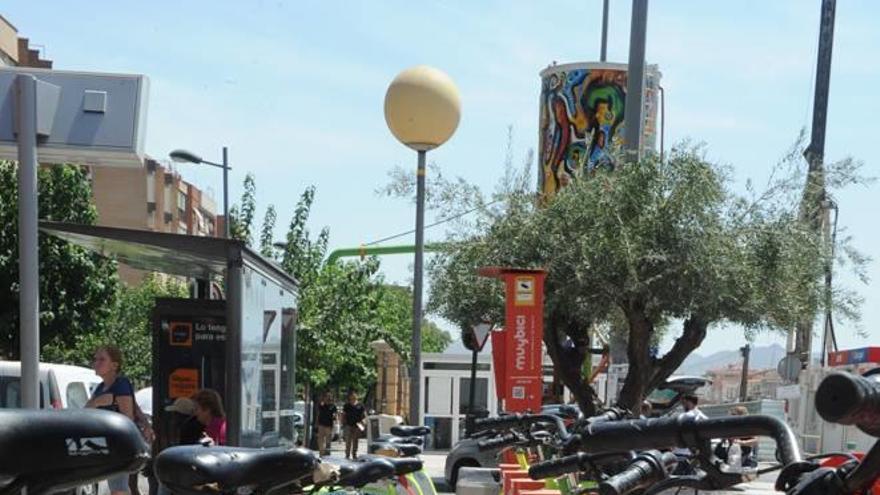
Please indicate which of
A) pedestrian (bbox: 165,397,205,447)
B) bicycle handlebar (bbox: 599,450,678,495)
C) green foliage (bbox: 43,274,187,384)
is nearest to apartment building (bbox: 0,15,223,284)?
green foliage (bbox: 43,274,187,384)

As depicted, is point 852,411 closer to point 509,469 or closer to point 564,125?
point 509,469

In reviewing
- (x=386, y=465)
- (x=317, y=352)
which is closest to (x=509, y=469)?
(x=386, y=465)

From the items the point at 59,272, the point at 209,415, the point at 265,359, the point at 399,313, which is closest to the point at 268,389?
the point at 265,359

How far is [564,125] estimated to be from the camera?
993 inches

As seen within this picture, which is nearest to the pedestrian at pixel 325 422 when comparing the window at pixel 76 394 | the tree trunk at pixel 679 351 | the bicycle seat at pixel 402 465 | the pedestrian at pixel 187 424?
the tree trunk at pixel 679 351

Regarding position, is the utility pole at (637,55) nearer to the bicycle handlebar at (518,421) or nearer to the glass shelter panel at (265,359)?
the glass shelter panel at (265,359)

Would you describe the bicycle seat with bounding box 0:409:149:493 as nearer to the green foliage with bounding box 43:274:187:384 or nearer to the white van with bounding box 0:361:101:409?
the white van with bounding box 0:361:101:409

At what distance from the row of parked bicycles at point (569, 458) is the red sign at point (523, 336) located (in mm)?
12058

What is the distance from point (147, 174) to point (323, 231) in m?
55.2

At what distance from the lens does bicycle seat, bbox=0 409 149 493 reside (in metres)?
2.04

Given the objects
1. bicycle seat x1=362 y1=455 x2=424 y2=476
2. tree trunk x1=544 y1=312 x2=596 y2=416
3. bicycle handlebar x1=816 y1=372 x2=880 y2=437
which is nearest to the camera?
bicycle handlebar x1=816 y1=372 x2=880 y2=437

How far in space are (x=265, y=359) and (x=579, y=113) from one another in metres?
15.9

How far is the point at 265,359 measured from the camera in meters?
10.0

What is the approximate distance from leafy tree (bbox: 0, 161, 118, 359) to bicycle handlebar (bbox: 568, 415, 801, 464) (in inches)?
1083
